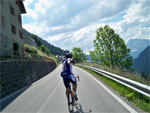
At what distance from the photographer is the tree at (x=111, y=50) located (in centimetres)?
4100

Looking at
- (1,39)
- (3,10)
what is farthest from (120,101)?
(3,10)

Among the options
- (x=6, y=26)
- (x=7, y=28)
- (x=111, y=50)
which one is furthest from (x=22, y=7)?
(x=111, y=50)

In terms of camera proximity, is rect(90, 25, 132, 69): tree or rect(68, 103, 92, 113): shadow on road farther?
rect(90, 25, 132, 69): tree

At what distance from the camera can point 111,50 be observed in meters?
42.0

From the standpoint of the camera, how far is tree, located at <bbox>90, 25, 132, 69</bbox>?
4100 cm

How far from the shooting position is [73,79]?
5.26m

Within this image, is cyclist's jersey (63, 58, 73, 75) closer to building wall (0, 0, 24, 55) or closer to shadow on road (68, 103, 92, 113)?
shadow on road (68, 103, 92, 113)

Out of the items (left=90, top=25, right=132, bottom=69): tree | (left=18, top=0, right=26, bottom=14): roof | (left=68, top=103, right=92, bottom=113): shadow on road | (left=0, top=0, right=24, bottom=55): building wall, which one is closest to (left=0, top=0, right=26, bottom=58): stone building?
(left=0, top=0, right=24, bottom=55): building wall

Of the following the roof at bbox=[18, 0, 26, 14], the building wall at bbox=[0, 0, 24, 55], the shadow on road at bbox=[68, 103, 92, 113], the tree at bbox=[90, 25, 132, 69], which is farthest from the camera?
the tree at bbox=[90, 25, 132, 69]

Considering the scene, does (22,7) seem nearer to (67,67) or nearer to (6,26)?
(6,26)

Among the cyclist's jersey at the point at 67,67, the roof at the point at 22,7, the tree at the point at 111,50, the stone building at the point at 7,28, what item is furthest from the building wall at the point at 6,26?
the tree at the point at 111,50

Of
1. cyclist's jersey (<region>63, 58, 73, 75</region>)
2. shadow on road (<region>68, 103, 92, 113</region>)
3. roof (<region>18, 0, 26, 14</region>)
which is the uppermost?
roof (<region>18, 0, 26, 14</region>)

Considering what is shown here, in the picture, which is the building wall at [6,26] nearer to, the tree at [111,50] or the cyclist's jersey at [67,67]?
the cyclist's jersey at [67,67]

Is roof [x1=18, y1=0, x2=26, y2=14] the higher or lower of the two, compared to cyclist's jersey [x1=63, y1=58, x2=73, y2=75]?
Result: higher
